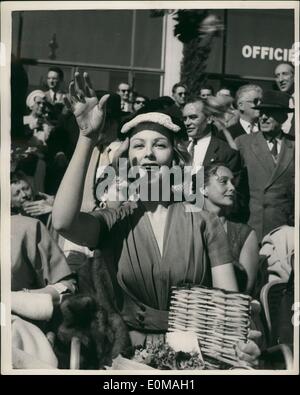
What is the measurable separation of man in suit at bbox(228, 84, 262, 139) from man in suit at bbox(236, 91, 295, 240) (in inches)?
1.0

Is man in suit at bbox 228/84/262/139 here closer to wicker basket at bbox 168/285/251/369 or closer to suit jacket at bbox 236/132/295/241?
suit jacket at bbox 236/132/295/241

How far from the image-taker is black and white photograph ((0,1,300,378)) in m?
2.78

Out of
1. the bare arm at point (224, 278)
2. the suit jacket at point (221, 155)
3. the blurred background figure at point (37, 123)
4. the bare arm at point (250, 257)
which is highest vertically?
the blurred background figure at point (37, 123)

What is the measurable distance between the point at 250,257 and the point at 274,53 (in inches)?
40.1

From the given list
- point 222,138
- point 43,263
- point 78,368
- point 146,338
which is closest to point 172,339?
point 146,338

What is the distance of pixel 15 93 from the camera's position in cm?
280

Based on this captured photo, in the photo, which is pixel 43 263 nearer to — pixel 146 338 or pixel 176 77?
pixel 146 338

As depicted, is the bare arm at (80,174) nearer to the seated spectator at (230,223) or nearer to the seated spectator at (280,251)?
the seated spectator at (230,223)

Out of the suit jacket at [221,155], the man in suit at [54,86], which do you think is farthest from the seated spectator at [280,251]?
the man in suit at [54,86]

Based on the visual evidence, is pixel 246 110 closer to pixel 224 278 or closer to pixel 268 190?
pixel 268 190

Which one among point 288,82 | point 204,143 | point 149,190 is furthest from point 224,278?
point 288,82

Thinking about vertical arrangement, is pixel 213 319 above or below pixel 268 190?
below

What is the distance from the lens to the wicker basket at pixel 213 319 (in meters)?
2.78

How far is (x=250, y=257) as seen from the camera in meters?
2.82
